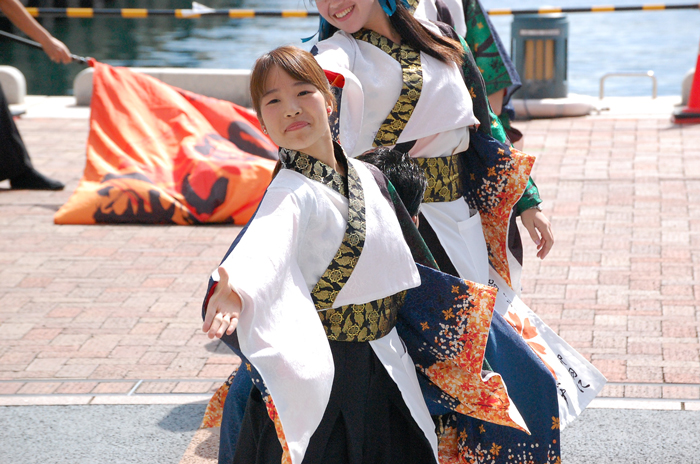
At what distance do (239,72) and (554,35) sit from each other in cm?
325

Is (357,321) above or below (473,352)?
above

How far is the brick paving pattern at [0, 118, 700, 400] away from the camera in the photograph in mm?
3959

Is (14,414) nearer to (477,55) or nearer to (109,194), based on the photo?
(477,55)

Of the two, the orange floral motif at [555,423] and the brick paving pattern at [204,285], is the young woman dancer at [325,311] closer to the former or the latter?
the orange floral motif at [555,423]

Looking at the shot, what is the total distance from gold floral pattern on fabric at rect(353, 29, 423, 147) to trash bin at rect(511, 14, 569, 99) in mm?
6834

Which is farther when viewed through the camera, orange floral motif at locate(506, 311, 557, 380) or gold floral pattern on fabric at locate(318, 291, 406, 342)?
orange floral motif at locate(506, 311, 557, 380)

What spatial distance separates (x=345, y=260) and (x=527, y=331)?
97 centimetres

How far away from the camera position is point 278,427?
220cm

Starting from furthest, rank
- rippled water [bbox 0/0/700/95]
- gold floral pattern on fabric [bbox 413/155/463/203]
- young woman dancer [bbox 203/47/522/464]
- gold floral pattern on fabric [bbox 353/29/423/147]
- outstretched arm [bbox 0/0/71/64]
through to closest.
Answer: rippled water [bbox 0/0/700/95] → outstretched arm [bbox 0/0/71/64] → gold floral pattern on fabric [bbox 413/155/463/203] → gold floral pattern on fabric [bbox 353/29/423/147] → young woman dancer [bbox 203/47/522/464]

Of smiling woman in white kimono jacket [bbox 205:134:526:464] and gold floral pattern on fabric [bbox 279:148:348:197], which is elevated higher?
gold floral pattern on fabric [bbox 279:148:348:197]

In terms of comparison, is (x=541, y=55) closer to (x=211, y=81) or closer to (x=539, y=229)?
(x=211, y=81)

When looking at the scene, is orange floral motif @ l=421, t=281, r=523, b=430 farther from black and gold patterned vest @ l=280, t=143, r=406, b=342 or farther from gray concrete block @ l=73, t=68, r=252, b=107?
gray concrete block @ l=73, t=68, r=252, b=107

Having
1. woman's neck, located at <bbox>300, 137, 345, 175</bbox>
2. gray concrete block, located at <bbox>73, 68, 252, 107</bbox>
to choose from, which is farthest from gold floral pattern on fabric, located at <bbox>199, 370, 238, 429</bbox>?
gray concrete block, located at <bbox>73, 68, 252, 107</bbox>

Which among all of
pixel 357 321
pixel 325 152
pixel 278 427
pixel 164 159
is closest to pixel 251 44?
pixel 164 159
